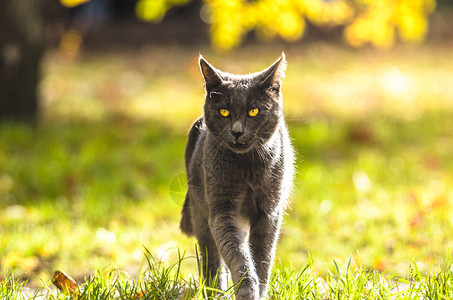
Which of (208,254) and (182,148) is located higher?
(182,148)

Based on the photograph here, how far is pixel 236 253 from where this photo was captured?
8.79ft

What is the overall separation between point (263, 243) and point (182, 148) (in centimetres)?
400

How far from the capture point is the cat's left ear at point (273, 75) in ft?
9.04

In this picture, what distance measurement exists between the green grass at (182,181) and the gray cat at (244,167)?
0.84 ft

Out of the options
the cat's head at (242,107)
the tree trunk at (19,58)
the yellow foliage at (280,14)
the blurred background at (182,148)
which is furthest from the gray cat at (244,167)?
the tree trunk at (19,58)

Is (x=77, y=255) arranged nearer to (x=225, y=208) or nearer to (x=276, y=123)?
(x=225, y=208)

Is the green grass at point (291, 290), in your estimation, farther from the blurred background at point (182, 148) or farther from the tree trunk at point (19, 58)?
the tree trunk at point (19, 58)

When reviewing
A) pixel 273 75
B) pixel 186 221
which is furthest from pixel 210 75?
pixel 186 221

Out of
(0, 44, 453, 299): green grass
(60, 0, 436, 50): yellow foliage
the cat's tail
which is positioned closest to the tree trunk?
(0, 44, 453, 299): green grass

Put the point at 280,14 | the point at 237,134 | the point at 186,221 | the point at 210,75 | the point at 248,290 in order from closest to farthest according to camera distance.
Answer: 1. the point at 248,290
2. the point at 237,134
3. the point at 210,75
4. the point at 186,221
5. the point at 280,14

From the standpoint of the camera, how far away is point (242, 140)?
2701 millimetres

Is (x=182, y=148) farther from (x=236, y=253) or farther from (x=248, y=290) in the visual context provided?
(x=248, y=290)

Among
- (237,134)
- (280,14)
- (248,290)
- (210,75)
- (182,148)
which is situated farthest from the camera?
(182,148)

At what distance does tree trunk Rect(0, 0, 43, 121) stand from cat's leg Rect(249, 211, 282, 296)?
5.08 m
